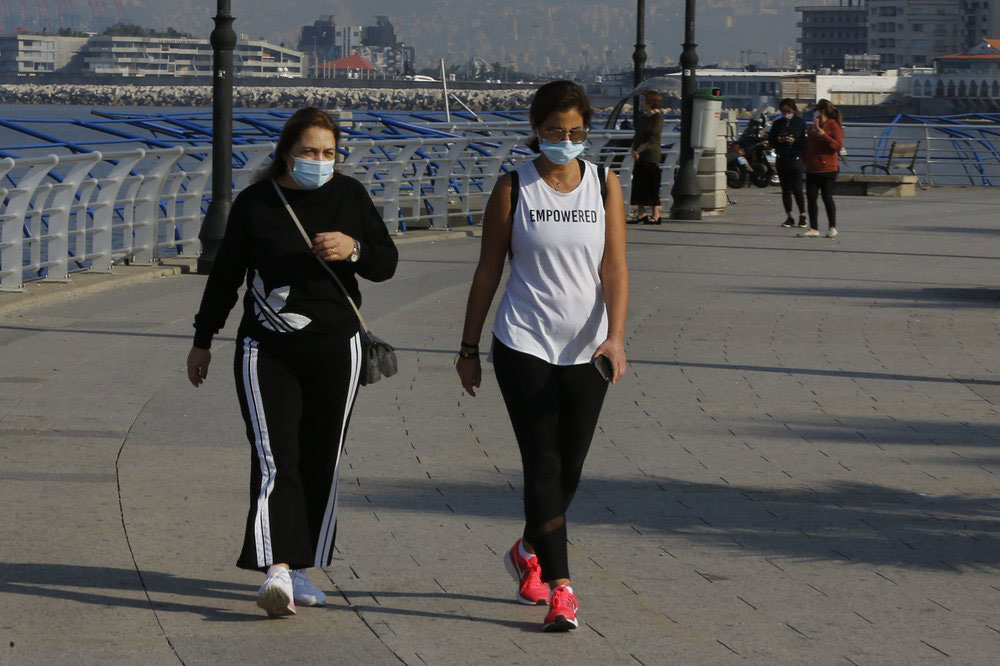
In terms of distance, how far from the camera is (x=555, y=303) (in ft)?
17.4

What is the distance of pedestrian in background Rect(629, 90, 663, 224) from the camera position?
74.9ft

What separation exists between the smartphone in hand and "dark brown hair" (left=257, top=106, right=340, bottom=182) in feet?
3.46

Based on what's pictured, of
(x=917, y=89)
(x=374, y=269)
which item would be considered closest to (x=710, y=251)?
(x=374, y=269)

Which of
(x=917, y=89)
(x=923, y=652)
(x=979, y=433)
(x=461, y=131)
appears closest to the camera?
(x=923, y=652)

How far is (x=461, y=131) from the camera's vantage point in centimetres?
3716

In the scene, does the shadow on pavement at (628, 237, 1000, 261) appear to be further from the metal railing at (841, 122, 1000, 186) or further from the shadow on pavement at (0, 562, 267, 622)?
the shadow on pavement at (0, 562, 267, 622)

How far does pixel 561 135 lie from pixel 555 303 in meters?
0.50

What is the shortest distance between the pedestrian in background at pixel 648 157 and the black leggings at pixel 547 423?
17659mm

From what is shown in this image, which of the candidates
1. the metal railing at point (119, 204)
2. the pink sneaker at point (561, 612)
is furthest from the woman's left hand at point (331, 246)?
the metal railing at point (119, 204)

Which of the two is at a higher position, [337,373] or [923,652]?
[337,373]

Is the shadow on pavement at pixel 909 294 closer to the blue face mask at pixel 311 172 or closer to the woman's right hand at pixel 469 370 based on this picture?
the woman's right hand at pixel 469 370

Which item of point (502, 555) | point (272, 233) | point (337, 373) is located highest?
point (272, 233)

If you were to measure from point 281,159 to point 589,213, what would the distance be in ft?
3.16

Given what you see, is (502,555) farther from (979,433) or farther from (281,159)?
(979,433)
